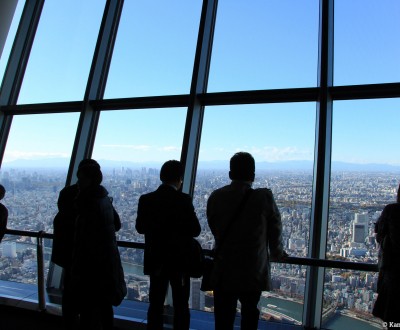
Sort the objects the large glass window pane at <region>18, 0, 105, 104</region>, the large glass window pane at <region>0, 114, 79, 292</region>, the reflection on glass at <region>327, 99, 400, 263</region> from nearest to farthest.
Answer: the reflection on glass at <region>327, 99, 400, 263</region>
the large glass window pane at <region>0, 114, 79, 292</region>
the large glass window pane at <region>18, 0, 105, 104</region>

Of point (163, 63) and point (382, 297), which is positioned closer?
point (382, 297)

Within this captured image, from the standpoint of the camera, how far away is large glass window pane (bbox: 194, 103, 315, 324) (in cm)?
277

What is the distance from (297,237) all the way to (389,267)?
1.07 m

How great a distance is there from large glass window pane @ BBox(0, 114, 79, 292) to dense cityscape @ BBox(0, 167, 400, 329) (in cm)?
2

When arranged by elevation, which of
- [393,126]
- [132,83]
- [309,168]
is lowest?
[309,168]

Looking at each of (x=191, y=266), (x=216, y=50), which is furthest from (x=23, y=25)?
(x=191, y=266)

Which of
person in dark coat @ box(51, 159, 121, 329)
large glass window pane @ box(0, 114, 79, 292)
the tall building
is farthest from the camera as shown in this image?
large glass window pane @ box(0, 114, 79, 292)

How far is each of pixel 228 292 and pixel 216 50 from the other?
2749 mm

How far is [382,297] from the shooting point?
1867mm

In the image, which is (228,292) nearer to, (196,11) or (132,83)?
(132,83)

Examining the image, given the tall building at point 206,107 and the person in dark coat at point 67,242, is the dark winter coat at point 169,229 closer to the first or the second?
the person in dark coat at point 67,242

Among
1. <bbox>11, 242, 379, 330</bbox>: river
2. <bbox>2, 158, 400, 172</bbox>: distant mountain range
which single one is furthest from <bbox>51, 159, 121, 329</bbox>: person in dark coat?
<bbox>11, 242, 379, 330</bbox>: river

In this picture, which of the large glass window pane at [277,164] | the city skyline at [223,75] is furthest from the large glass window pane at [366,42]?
the large glass window pane at [277,164]

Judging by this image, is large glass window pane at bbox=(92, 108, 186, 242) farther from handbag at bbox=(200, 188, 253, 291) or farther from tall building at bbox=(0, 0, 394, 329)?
handbag at bbox=(200, 188, 253, 291)
